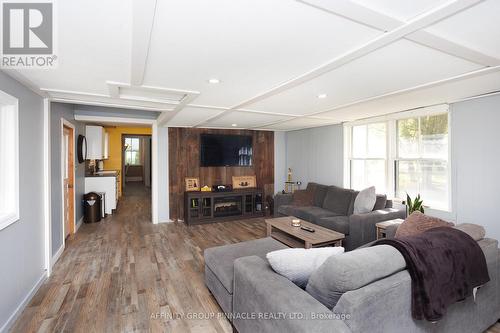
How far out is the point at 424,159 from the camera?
3.76 meters

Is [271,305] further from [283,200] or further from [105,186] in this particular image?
[105,186]

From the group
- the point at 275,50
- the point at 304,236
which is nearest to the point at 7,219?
the point at 275,50

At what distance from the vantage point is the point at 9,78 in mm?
2188

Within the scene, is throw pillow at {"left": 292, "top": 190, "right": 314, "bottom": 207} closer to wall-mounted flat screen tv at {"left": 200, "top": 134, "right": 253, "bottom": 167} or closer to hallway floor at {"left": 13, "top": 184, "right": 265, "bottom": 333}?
hallway floor at {"left": 13, "top": 184, "right": 265, "bottom": 333}

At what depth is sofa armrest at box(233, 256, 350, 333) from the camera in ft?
4.11

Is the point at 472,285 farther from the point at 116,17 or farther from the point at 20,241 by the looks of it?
the point at 20,241

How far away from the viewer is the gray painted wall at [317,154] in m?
5.11

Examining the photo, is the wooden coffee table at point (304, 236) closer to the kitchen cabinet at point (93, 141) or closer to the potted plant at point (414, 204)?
the potted plant at point (414, 204)

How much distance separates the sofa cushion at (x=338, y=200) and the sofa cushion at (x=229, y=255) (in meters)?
2.21

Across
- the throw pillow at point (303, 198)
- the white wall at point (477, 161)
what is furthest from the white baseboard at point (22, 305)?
the white wall at point (477, 161)

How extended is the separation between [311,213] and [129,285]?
296 cm

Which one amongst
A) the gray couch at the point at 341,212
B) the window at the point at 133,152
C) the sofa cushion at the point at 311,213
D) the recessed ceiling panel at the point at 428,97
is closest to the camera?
the recessed ceiling panel at the point at 428,97

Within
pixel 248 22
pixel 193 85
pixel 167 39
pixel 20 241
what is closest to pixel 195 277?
pixel 20 241

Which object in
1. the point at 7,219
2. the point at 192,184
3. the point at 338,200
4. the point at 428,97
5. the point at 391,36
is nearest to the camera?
the point at 391,36
